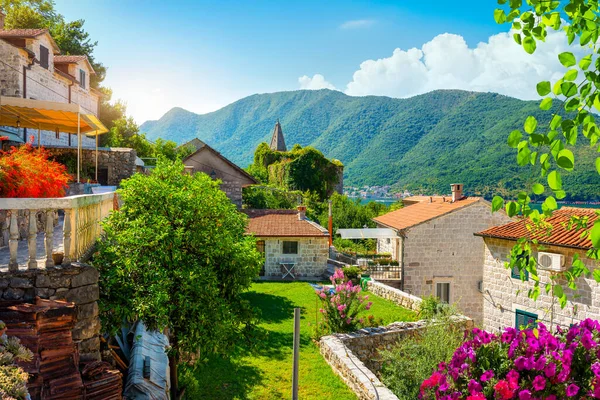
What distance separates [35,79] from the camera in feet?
66.3

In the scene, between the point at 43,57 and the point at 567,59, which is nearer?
the point at 567,59

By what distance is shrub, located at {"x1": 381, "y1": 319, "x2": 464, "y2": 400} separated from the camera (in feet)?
33.6

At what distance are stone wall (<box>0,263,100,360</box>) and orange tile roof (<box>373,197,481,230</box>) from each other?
778 inches

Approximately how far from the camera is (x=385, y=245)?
3072 centimetres

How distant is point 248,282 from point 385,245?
2351 centimetres

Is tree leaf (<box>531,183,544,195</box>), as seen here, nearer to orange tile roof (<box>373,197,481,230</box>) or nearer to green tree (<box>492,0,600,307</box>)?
green tree (<box>492,0,600,307</box>)

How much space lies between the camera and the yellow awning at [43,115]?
1042 cm

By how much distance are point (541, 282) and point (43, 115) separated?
53.1ft

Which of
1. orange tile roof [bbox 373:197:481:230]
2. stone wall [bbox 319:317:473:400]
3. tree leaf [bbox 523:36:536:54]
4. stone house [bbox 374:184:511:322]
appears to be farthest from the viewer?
orange tile roof [bbox 373:197:481:230]

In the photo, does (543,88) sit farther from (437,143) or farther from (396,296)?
(437,143)

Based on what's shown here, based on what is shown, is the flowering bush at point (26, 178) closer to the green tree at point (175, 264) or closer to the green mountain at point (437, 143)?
the green tree at point (175, 264)

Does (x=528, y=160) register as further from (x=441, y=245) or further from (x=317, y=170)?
(x=317, y=170)

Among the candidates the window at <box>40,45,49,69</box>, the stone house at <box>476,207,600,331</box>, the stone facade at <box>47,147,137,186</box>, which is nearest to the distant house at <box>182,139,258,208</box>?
the window at <box>40,45,49,69</box>

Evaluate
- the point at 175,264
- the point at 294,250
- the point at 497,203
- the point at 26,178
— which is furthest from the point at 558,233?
the point at 26,178
